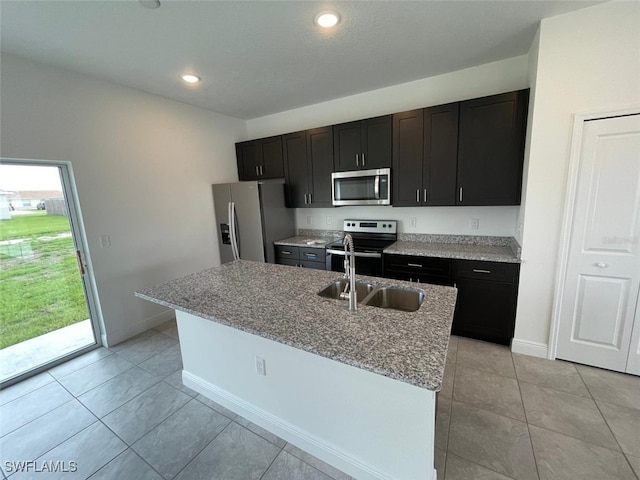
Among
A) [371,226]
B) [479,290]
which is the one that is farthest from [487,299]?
[371,226]

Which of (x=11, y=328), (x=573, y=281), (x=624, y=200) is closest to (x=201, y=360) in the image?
(x=11, y=328)

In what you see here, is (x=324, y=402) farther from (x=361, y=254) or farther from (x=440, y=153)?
(x=440, y=153)

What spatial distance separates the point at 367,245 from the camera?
128 inches

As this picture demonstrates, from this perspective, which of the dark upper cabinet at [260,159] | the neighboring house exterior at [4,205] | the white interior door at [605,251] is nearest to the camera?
the white interior door at [605,251]

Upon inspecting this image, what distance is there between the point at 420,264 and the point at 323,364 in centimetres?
175

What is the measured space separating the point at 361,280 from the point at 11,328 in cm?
313

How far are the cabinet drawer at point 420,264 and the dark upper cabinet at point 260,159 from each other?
78.0 inches

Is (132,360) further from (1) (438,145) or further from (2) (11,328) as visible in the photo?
(1) (438,145)

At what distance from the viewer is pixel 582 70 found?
1.94 meters

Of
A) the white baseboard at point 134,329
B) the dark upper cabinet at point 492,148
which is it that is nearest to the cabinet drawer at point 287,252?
the white baseboard at point 134,329

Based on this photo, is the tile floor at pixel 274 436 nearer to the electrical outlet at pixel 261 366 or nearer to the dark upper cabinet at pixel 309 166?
the electrical outlet at pixel 261 366

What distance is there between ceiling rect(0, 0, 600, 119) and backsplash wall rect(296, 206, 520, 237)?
1.48 m

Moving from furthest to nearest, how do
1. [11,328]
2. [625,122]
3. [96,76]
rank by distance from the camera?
[96,76] → [11,328] → [625,122]

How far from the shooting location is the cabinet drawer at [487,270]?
2.40 metres
